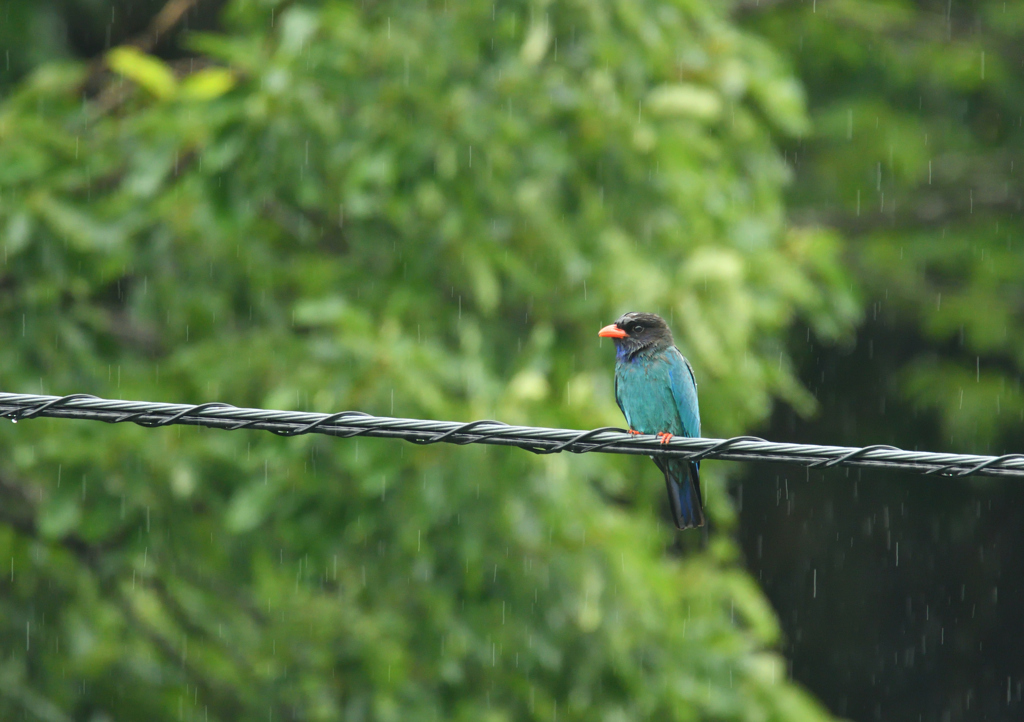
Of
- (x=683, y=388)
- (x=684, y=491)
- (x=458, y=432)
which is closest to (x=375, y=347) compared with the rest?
(x=683, y=388)

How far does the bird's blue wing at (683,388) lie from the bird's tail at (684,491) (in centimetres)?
30

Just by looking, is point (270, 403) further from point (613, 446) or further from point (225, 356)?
point (613, 446)

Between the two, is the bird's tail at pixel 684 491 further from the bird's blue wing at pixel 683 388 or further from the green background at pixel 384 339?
the green background at pixel 384 339

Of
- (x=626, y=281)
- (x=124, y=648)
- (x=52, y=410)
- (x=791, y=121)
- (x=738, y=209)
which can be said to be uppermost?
(x=791, y=121)

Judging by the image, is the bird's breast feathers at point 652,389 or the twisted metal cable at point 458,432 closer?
the twisted metal cable at point 458,432

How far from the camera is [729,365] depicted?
23.6ft

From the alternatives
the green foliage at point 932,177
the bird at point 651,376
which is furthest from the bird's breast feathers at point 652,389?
the green foliage at point 932,177

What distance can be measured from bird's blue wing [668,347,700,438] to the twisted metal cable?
2383 mm

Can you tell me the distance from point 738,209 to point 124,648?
4.20m

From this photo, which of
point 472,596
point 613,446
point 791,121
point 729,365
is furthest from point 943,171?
point 613,446

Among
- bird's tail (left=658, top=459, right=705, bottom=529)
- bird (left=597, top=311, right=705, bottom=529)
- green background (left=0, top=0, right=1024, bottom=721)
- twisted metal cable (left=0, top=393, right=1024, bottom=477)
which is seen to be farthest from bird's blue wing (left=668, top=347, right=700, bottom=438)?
twisted metal cable (left=0, top=393, right=1024, bottom=477)

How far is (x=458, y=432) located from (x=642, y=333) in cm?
269

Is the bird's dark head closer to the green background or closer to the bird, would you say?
the bird

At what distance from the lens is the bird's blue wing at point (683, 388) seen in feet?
20.7
